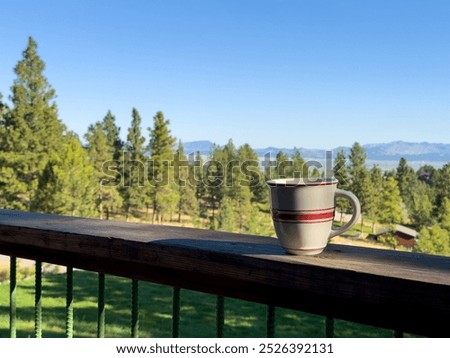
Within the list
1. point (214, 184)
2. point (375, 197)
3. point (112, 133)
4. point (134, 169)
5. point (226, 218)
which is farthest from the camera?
point (112, 133)

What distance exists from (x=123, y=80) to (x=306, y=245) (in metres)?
54.1

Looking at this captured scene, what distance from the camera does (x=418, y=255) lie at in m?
0.88

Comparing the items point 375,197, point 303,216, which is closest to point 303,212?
point 303,216

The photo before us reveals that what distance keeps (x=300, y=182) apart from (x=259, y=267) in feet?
0.51

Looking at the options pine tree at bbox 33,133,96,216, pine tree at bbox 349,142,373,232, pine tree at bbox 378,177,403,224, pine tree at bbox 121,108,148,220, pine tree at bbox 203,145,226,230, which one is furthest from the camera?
pine tree at bbox 378,177,403,224

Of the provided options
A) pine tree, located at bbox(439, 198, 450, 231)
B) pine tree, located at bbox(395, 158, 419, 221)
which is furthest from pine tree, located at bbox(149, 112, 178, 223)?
pine tree, located at bbox(395, 158, 419, 221)

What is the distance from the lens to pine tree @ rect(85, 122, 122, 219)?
22.9m

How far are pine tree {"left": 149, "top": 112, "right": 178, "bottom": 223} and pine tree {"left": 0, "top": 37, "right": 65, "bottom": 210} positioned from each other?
14.0 ft

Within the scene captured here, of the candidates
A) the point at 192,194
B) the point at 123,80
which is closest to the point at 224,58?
the point at 123,80

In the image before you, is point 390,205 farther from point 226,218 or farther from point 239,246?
point 239,246

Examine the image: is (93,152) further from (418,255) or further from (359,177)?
(418,255)

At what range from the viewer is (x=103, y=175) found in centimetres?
2314

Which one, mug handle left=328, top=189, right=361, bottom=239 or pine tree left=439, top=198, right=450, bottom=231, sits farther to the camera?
pine tree left=439, top=198, right=450, bottom=231

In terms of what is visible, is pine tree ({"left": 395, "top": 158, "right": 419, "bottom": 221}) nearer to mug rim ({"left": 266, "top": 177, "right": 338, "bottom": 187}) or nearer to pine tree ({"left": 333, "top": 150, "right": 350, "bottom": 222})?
pine tree ({"left": 333, "top": 150, "right": 350, "bottom": 222})
